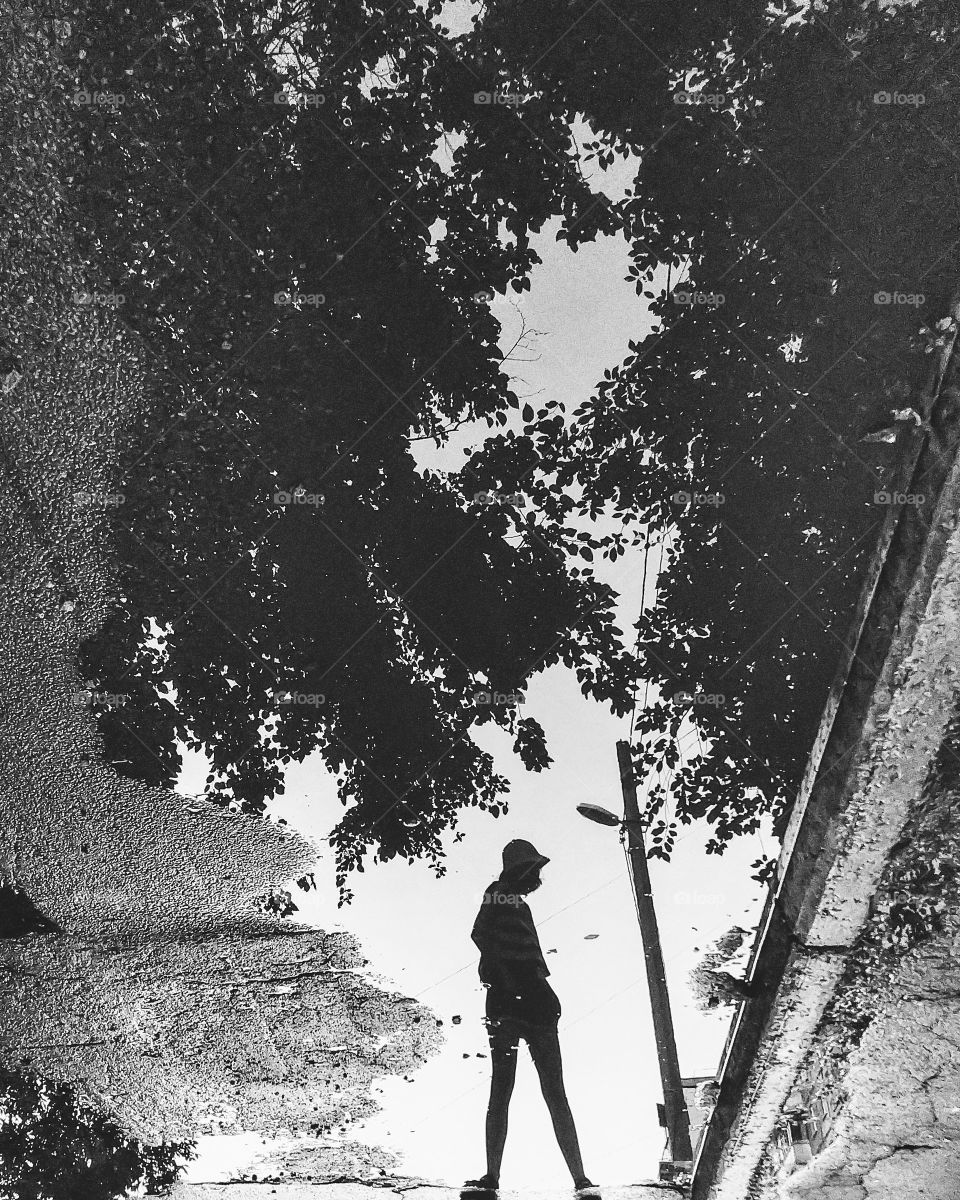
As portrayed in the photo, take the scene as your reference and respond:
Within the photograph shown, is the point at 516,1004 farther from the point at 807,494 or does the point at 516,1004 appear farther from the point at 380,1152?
the point at 807,494

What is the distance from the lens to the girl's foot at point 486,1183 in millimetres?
2188

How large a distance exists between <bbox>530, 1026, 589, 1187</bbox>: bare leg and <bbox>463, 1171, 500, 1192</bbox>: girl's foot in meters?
0.24

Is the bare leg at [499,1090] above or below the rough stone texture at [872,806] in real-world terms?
below

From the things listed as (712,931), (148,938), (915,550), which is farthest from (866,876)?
(148,938)

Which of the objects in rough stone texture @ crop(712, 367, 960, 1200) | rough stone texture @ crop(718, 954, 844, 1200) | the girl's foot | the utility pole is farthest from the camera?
the girl's foot

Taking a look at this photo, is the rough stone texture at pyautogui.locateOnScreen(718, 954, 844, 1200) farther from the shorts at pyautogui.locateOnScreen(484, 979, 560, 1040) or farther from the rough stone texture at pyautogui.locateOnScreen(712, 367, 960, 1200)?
the shorts at pyautogui.locateOnScreen(484, 979, 560, 1040)

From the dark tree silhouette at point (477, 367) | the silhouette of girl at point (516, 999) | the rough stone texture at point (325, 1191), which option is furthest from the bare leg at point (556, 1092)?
the dark tree silhouette at point (477, 367)

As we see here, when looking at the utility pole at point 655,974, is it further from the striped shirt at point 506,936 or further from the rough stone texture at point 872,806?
the striped shirt at point 506,936

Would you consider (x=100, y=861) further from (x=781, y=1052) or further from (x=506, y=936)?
(x=781, y=1052)

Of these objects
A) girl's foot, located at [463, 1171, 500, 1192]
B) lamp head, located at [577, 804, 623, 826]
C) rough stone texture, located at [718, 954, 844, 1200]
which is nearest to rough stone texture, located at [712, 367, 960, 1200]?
rough stone texture, located at [718, 954, 844, 1200]

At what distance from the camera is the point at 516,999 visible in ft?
6.71

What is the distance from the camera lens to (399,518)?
1.82 metres

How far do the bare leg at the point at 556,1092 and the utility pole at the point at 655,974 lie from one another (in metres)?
0.27

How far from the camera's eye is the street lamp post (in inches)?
75.2
